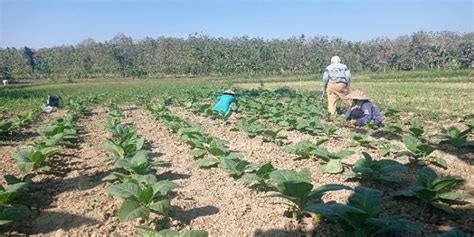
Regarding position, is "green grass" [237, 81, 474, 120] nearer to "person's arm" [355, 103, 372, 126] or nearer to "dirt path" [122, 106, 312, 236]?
"person's arm" [355, 103, 372, 126]

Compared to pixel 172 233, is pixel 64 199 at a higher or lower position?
lower

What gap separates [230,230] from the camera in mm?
3133

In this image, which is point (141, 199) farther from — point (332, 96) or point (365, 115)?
point (332, 96)

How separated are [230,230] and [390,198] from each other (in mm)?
1565

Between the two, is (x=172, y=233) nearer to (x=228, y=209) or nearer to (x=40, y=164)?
(x=228, y=209)

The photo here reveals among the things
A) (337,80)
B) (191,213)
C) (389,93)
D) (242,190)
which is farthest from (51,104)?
(389,93)

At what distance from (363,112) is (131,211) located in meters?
6.23

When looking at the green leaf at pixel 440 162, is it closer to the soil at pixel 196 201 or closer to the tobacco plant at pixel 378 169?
the soil at pixel 196 201

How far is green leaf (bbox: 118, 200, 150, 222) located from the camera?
2900 millimetres

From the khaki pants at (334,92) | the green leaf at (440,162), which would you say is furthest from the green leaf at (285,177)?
the khaki pants at (334,92)

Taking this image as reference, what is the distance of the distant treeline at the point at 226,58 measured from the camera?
234 feet

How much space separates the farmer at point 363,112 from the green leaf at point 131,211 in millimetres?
5883

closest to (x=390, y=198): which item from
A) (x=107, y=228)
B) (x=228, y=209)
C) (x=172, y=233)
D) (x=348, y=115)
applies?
(x=228, y=209)

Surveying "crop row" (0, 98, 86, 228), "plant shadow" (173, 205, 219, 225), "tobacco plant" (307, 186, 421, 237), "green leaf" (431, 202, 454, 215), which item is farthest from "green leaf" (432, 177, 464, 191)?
"crop row" (0, 98, 86, 228)
